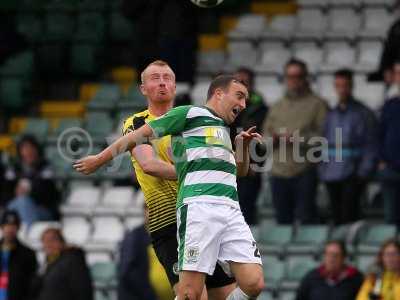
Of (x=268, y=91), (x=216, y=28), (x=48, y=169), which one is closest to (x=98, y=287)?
(x=48, y=169)

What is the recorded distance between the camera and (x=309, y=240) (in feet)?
54.7

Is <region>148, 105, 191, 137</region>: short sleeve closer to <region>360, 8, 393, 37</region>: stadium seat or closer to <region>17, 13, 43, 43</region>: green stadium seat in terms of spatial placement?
<region>360, 8, 393, 37</region>: stadium seat

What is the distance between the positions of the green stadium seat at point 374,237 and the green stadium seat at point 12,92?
16.9ft

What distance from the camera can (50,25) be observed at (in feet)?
66.9

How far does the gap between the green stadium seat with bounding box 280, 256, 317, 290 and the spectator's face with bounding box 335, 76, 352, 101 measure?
1.64 metres

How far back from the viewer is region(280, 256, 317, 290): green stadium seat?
53.1 feet

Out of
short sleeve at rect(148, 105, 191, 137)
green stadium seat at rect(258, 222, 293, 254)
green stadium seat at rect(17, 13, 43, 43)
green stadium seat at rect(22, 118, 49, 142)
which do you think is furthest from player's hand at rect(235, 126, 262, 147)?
green stadium seat at rect(17, 13, 43, 43)

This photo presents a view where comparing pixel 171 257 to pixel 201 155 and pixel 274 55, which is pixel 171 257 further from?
pixel 274 55

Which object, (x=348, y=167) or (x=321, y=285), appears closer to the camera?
(x=321, y=285)

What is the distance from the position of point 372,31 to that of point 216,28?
219 centimetres

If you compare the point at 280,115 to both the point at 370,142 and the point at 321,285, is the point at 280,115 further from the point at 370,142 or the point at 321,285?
the point at 321,285

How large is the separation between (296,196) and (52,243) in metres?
2.49

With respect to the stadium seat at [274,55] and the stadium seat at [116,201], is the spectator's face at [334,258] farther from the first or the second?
the stadium seat at [274,55]

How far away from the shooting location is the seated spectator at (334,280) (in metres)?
15.3
